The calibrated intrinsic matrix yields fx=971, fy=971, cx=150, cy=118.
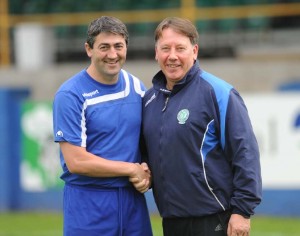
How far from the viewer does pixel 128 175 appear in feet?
19.9

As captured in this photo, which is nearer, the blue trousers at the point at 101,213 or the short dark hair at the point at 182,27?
the short dark hair at the point at 182,27

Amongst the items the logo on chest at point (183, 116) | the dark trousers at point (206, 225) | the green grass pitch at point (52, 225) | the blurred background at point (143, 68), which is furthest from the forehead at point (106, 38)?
the blurred background at point (143, 68)

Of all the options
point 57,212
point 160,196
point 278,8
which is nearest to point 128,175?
point 160,196

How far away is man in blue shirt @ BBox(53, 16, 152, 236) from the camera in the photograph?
237 inches

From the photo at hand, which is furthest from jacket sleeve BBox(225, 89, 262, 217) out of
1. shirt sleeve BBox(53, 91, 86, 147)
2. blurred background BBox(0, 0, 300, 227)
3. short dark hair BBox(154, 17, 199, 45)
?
blurred background BBox(0, 0, 300, 227)

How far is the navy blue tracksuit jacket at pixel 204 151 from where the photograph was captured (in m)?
5.73

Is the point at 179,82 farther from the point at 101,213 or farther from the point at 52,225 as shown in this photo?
the point at 52,225

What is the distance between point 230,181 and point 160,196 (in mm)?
461

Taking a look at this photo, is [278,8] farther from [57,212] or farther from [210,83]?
[210,83]

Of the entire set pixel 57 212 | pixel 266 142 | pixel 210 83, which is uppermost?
pixel 210 83

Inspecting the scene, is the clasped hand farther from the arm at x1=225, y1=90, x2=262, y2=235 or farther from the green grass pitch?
the green grass pitch

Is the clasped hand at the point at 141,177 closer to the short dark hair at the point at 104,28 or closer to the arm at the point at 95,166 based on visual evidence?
the arm at the point at 95,166

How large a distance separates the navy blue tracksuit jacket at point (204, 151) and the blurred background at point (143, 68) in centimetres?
655

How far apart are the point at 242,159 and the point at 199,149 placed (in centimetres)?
28
